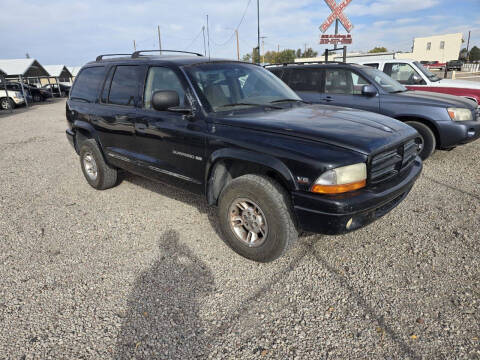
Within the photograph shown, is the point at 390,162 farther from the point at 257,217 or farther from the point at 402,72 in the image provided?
the point at 402,72

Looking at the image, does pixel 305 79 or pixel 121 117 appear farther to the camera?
pixel 305 79

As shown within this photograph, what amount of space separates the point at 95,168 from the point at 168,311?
310cm

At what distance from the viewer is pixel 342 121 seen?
294cm

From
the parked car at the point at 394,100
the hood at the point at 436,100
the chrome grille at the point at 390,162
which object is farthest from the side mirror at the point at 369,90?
the chrome grille at the point at 390,162

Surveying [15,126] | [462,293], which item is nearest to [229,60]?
[462,293]

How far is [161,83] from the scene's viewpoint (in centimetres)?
357

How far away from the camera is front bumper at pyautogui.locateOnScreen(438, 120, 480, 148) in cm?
529

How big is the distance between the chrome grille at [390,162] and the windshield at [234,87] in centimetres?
132

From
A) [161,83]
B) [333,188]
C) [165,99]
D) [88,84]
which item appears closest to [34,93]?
[88,84]

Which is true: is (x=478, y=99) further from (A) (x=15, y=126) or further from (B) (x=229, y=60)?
(A) (x=15, y=126)

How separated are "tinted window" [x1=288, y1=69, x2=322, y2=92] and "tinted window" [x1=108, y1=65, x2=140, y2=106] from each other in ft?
12.8

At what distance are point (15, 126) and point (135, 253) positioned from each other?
41.7ft

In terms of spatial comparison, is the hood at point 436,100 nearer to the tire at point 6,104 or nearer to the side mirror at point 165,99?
the side mirror at point 165,99

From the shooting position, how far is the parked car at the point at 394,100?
536 cm
